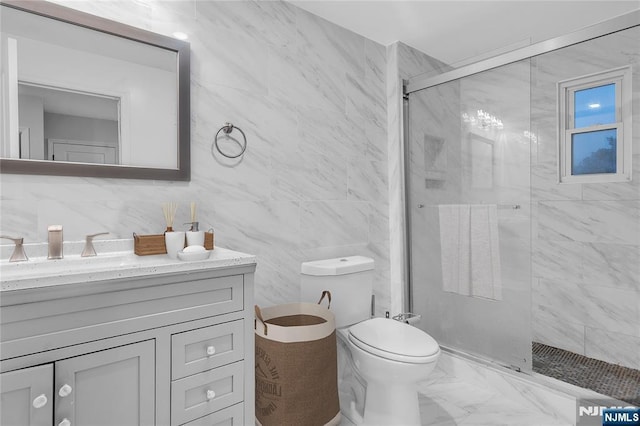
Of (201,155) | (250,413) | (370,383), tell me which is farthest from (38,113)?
(370,383)

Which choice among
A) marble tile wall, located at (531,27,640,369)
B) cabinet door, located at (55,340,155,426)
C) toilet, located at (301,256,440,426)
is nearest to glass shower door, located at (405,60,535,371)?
marble tile wall, located at (531,27,640,369)

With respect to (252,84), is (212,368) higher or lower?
lower

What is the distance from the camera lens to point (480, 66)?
2289mm

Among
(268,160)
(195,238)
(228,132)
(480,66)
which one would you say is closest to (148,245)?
(195,238)

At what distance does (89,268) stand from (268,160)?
1.15 meters

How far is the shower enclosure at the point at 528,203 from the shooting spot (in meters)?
2.20

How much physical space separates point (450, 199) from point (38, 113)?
7.58 ft

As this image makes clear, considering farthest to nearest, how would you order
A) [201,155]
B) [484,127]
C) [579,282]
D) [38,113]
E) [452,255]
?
[579,282] → [452,255] → [484,127] → [201,155] → [38,113]

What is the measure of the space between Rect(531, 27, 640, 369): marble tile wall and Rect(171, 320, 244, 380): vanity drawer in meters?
2.50

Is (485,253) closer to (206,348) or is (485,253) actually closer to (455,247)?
(455,247)

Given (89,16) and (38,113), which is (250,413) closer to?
(38,113)

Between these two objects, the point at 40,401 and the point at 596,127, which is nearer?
the point at 40,401

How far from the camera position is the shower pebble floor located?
1.97 m

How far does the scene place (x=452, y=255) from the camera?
247 centimetres
